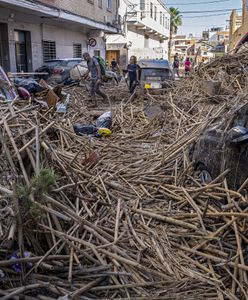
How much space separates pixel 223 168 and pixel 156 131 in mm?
4175

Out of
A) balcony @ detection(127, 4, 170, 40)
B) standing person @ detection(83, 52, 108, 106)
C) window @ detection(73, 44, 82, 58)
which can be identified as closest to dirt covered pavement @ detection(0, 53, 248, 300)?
standing person @ detection(83, 52, 108, 106)

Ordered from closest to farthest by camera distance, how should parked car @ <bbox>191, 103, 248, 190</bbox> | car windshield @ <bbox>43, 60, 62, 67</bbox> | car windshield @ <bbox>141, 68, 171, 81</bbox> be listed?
parked car @ <bbox>191, 103, 248, 190</bbox>
car windshield @ <bbox>141, 68, 171, 81</bbox>
car windshield @ <bbox>43, 60, 62, 67</bbox>

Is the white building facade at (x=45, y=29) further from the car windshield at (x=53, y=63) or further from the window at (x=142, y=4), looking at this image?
the window at (x=142, y=4)

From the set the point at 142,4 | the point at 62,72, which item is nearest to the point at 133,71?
the point at 62,72

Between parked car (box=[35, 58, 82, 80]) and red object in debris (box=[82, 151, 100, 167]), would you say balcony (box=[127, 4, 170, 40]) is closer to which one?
parked car (box=[35, 58, 82, 80])

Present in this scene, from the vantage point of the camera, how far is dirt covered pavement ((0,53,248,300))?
3.20 meters

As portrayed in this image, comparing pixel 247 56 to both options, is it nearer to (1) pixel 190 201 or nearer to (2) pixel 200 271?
(1) pixel 190 201

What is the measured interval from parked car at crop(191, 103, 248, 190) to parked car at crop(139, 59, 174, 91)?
826cm

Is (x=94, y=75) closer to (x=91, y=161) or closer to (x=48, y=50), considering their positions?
(x=91, y=161)

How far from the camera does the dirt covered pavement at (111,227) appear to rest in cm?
320

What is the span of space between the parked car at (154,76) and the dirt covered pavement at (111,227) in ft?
25.8

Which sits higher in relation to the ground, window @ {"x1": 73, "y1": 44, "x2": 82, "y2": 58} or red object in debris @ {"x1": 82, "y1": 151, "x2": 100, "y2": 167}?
window @ {"x1": 73, "y1": 44, "x2": 82, "y2": 58}

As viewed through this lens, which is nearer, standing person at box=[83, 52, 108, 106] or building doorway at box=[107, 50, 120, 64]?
standing person at box=[83, 52, 108, 106]

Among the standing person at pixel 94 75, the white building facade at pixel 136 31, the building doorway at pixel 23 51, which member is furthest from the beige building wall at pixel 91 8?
the standing person at pixel 94 75
